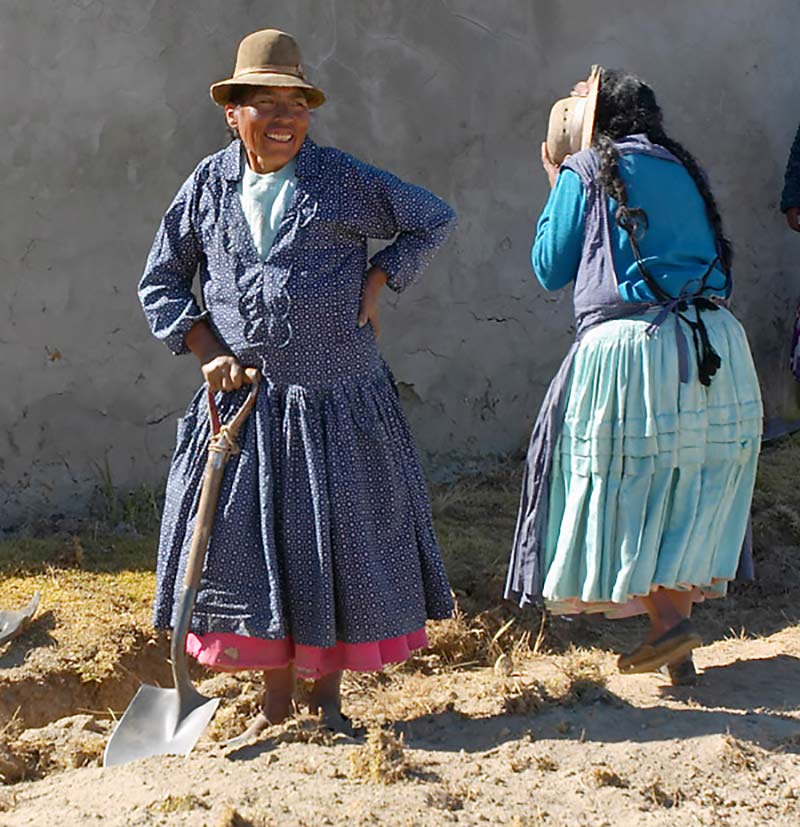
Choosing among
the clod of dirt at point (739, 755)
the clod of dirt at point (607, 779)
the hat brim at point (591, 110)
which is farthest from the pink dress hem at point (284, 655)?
the hat brim at point (591, 110)

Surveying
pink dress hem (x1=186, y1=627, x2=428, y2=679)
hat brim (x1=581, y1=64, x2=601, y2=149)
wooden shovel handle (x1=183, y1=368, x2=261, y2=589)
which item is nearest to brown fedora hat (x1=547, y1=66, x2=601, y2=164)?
hat brim (x1=581, y1=64, x2=601, y2=149)

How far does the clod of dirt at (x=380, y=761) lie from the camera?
3.45m

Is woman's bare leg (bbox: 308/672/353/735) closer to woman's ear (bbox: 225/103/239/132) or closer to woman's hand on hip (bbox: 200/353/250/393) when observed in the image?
woman's hand on hip (bbox: 200/353/250/393)

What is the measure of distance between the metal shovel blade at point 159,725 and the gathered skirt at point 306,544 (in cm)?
14

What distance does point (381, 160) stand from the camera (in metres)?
6.38

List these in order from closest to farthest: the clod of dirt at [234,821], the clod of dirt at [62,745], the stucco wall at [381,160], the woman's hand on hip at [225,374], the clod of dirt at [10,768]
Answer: the clod of dirt at [234,821]
the woman's hand on hip at [225,374]
the clod of dirt at [10,768]
the clod of dirt at [62,745]
the stucco wall at [381,160]

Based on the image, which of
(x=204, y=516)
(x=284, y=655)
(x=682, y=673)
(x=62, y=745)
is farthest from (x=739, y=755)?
(x=62, y=745)

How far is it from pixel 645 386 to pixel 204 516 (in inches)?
51.0

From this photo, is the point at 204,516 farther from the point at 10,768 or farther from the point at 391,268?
the point at 10,768

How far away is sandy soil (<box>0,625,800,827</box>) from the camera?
3.32 meters

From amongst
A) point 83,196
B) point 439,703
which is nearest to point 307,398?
point 439,703

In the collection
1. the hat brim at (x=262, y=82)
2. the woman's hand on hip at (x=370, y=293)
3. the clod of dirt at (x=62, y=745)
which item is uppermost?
the hat brim at (x=262, y=82)

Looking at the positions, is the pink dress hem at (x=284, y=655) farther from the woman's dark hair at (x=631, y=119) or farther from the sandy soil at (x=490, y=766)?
the woman's dark hair at (x=631, y=119)

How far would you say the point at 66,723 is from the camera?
4.34 m
